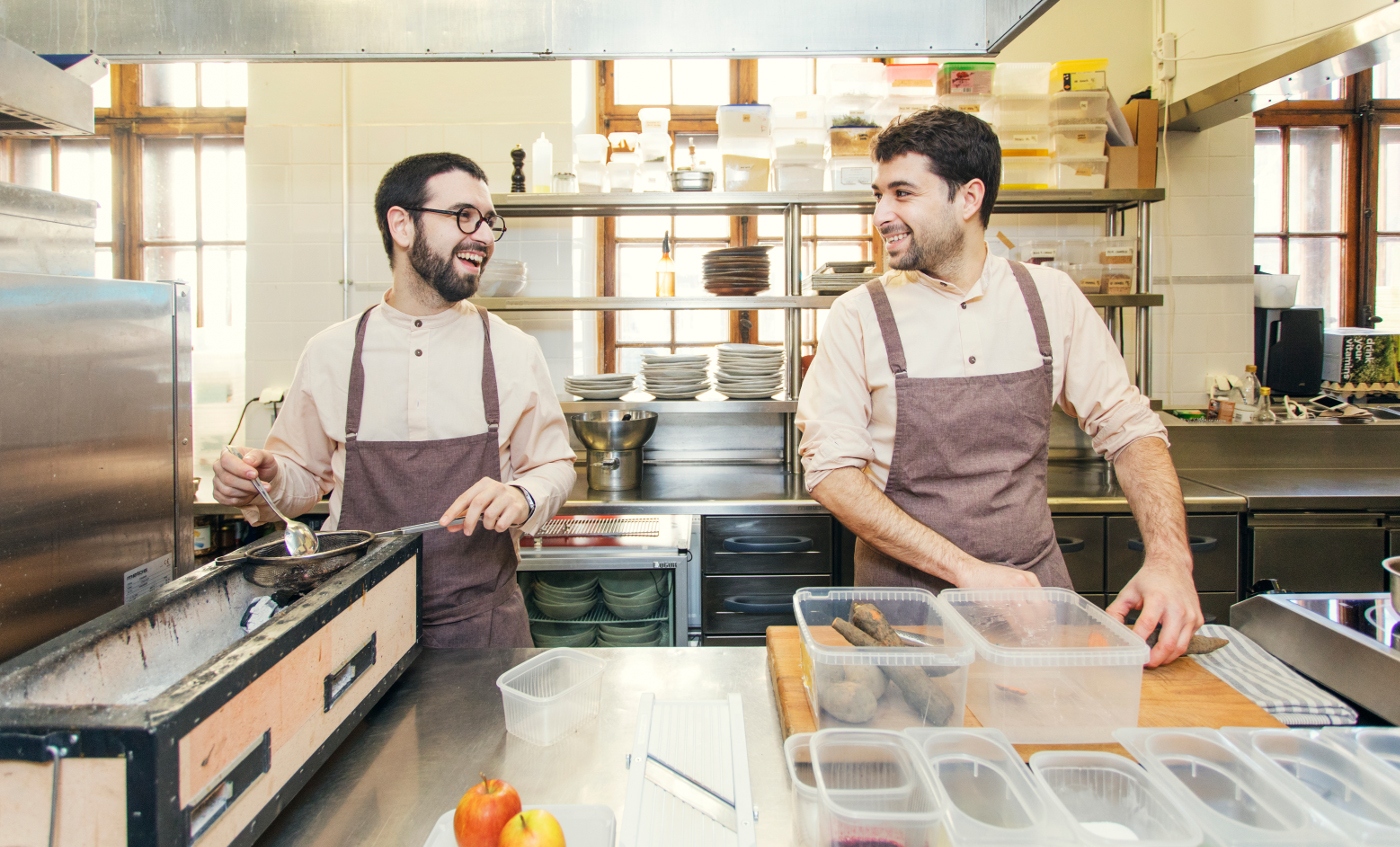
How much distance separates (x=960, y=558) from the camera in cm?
156

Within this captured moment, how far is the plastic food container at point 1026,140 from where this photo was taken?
323cm

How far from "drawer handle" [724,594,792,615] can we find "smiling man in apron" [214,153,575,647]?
48.0 inches

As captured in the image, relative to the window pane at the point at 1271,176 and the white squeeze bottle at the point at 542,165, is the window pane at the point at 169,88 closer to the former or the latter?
the white squeeze bottle at the point at 542,165

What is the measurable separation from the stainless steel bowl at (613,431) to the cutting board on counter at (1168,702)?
74.6 inches

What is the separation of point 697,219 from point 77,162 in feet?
10.7

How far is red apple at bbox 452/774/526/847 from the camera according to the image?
0.78 meters

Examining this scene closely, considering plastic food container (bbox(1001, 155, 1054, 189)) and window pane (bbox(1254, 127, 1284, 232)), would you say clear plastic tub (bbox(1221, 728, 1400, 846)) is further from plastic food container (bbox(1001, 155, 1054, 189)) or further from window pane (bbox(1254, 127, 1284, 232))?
window pane (bbox(1254, 127, 1284, 232))

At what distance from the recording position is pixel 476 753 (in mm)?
1086

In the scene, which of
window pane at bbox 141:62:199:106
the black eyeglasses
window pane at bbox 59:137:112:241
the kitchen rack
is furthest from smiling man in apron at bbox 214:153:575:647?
window pane at bbox 59:137:112:241

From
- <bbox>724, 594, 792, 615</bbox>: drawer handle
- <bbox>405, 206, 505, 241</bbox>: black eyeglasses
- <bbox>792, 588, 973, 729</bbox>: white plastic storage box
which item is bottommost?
<bbox>724, 594, 792, 615</bbox>: drawer handle

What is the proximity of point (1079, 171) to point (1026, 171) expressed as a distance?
0.80 feet

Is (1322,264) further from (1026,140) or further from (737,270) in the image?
(737,270)

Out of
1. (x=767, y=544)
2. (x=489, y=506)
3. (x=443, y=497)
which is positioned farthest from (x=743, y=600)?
(x=489, y=506)

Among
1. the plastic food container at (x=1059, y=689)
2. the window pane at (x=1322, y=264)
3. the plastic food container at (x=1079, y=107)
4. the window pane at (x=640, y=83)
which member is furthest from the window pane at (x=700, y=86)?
the plastic food container at (x=1059, y=689)
